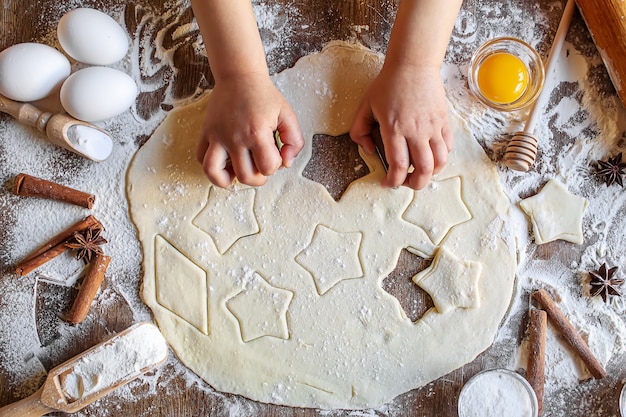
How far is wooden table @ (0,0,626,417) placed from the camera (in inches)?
40.8

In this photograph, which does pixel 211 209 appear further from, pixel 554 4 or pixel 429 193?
pixel 554 4

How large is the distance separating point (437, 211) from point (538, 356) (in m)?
0.33

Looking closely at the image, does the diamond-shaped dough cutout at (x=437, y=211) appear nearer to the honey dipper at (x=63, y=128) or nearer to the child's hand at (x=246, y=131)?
the child's hand at (x=246, y=131)

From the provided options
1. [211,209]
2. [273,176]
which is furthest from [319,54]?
[211,209]

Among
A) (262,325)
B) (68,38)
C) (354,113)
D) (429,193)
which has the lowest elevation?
(262,325)

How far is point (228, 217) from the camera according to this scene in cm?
104

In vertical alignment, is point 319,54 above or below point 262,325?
above

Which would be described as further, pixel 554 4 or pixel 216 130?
pixel 554 4

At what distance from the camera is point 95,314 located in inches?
41.1

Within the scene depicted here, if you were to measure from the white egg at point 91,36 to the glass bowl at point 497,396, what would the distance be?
2.89ft

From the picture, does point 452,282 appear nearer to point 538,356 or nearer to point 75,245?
point 538,356

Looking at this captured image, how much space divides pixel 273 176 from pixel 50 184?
0.41 meters

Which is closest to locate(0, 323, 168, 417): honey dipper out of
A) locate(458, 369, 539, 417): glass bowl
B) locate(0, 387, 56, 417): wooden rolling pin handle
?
locate(0, 387, 56, 417): wooden rolling pin handle

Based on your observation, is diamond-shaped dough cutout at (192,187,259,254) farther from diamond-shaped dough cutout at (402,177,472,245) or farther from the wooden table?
diamond-shaped dough cutout at (402,177,472,245)
